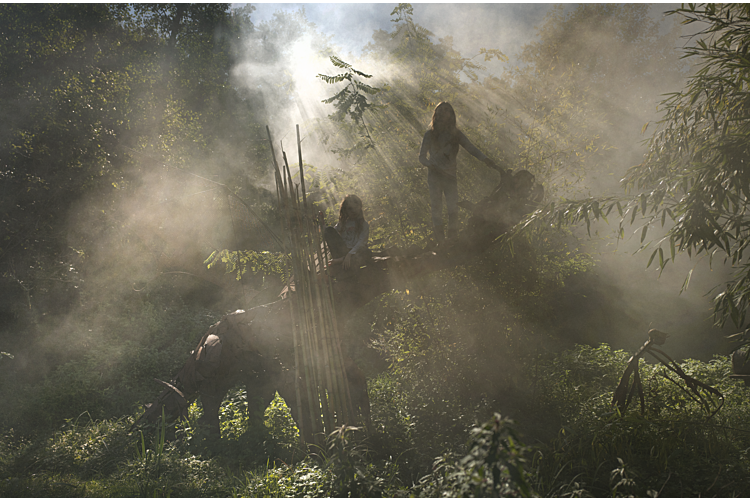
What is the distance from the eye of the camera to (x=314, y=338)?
12.5 ft

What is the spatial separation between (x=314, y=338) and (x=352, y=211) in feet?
5.48

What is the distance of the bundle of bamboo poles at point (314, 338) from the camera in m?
3.73

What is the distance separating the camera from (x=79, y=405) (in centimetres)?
730

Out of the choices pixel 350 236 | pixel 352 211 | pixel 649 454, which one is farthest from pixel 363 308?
pixel 649 454

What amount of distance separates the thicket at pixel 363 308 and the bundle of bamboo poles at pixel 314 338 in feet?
1.13

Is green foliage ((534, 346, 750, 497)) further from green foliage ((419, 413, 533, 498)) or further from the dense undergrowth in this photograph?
green foliage ((419, 413, 533, 498))

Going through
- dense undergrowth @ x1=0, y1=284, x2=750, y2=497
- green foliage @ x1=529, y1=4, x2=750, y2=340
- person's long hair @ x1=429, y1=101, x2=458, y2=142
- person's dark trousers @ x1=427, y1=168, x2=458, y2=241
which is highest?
person's long hair @ x1=429, y1=101, x2=458, y2=142

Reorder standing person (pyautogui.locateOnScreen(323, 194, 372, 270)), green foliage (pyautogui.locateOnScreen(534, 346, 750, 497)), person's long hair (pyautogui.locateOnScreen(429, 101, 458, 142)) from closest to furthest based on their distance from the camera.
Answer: green foliage (pyautogui.locateOnScreen(534, 346, 750, 497))
person's long hair (pyautogui.locateOnScreen(429, 101, 458, 142))
standing person (pyautogui.locateOnScreen(323, 194, 372, 270))

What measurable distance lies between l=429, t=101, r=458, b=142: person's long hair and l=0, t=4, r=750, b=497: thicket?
3.20ft

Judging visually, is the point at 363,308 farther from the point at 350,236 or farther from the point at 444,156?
the point at 444,156

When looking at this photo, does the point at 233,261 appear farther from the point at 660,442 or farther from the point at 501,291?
the point at 660,442

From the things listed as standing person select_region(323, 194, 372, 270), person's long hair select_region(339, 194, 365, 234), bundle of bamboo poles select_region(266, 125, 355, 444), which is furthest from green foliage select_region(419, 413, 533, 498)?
person's long hair select_region(339, 194, 365, 234)

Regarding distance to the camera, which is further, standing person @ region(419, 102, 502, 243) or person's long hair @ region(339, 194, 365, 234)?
person's long hair @ region(339, 194, 365, 234)

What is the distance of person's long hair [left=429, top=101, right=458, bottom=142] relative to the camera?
422cm
